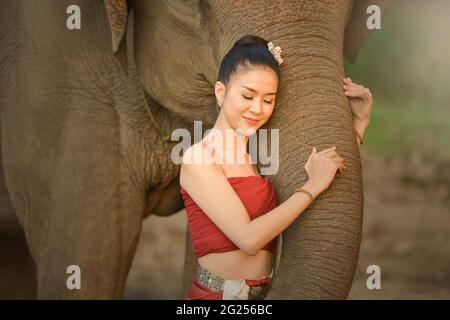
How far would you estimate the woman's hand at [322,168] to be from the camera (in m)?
3.07

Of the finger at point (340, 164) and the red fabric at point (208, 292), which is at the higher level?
the finger at point (340, 164)

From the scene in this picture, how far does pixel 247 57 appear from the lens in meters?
3.14

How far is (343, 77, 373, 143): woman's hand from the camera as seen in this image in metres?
3.37

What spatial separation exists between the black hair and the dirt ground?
8.99 feet

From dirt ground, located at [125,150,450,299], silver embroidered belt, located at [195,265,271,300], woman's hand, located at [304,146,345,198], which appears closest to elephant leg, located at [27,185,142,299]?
silver embroidered belt, located at [195,265,271,300]

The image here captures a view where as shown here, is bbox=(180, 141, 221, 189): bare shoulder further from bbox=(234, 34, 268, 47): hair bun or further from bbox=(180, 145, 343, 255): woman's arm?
bbox=(234, 34, 268, 47): hair bun

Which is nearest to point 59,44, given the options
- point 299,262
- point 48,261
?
point 48,261

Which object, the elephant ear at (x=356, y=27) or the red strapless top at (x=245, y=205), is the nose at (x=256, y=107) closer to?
the red strapless top at (x=245, y=205)

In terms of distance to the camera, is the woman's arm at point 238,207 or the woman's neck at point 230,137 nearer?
the woman's arm at point 238,207

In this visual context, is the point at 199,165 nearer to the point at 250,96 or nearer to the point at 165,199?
the point at 250,96

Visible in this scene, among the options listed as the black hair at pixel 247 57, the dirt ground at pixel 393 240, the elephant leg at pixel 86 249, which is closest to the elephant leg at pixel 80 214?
the elephant leg at pixel 86 249

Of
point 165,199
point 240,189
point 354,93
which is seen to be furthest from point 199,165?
point 165,199

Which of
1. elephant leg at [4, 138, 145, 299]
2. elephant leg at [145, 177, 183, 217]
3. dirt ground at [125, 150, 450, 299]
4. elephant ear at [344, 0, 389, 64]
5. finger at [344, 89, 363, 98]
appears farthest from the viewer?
dirt ground at [125, 150, 450, 299]
